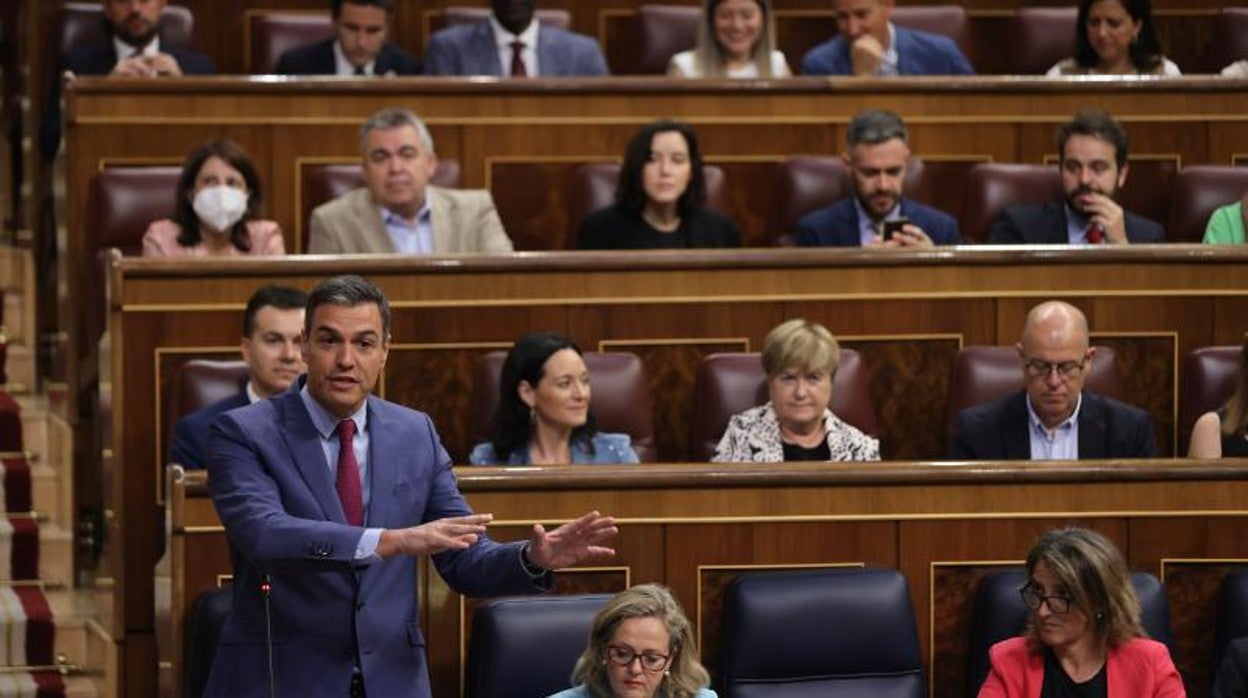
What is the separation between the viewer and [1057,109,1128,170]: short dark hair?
4129mm

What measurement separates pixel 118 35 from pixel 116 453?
1.41m

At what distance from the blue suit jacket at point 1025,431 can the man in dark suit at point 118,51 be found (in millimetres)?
1814

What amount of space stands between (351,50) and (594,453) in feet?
4.90

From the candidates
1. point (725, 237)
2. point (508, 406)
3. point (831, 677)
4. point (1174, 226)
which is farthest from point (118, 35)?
point (831, 677)

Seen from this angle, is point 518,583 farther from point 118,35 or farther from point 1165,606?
point 118,35

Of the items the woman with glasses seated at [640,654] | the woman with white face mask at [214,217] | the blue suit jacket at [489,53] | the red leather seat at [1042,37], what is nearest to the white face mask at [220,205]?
the woman with white face mask at [214,217]

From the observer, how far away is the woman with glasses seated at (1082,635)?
2.82 metres

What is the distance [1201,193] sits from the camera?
4.31 metres

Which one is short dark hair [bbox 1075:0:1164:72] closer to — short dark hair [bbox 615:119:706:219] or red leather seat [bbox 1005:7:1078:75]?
red leather seat [bbox 1005:7:1078:75]

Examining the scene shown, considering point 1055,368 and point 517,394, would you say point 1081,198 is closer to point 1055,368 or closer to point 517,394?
point 1055,368

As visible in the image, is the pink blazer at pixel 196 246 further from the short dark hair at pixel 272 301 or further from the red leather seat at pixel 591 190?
the red leather seat at pixel 591 190

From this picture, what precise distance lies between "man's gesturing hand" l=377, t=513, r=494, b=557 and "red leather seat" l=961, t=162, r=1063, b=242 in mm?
2200

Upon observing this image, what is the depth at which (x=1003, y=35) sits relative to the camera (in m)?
5.28

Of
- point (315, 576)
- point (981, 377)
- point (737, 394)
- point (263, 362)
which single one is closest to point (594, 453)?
point (737, 394)
